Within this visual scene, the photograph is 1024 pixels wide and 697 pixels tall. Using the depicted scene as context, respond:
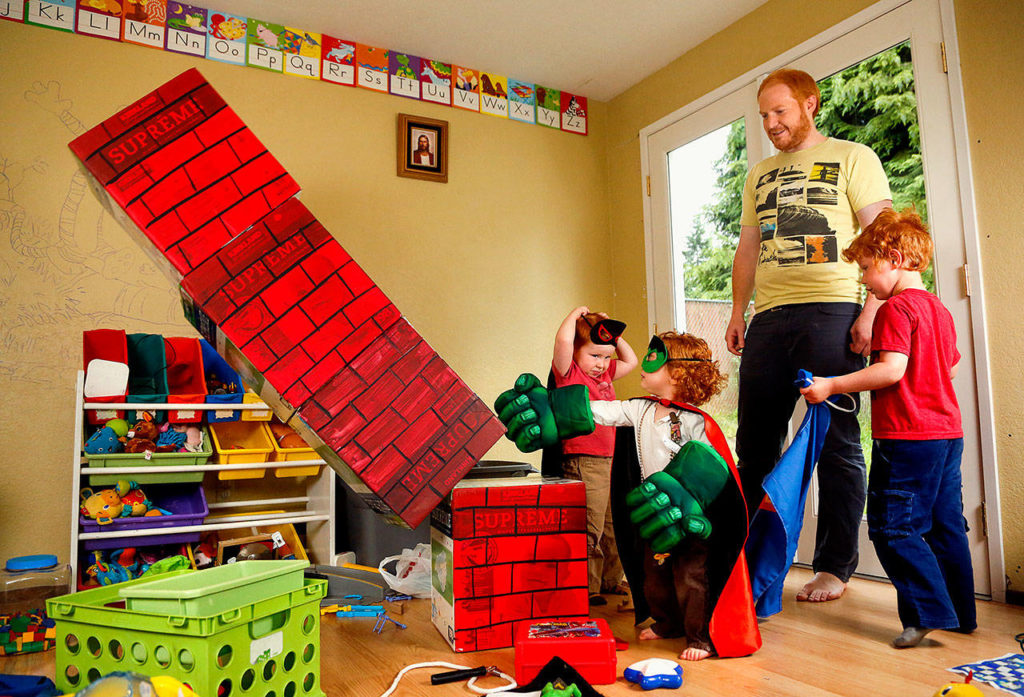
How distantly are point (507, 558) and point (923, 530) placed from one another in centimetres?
92

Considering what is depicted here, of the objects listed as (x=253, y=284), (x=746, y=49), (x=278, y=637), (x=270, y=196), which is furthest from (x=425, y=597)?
(x=746, y=49)

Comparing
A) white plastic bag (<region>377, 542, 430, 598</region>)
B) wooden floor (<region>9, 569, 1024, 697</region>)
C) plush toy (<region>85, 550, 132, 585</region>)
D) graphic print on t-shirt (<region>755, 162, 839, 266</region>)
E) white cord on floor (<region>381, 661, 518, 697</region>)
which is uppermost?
graphic print on t-shirt (<region>755, 162, 839, 266</region>)

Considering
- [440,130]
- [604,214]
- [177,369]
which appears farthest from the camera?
[604,214]

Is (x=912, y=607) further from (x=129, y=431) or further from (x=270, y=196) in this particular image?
(x=129, y=431)

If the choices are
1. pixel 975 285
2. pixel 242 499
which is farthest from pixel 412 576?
pixel 975 285

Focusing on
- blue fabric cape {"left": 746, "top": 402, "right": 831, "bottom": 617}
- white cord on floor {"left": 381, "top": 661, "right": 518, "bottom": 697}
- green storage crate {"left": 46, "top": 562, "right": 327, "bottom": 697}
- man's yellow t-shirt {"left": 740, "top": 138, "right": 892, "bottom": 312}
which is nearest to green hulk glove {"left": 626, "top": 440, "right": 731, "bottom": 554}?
blue fabric cape {"left": 746, "top": 402, "right": 831, "bottom": 617}

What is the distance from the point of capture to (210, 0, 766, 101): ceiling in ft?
8.84

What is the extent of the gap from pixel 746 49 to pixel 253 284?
2.29 meters

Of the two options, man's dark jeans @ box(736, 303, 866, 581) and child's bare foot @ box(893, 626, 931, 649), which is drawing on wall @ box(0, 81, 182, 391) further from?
child's bare foot @ box(893, 626, 931, 649)

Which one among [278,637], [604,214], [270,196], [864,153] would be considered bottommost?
[278,637]

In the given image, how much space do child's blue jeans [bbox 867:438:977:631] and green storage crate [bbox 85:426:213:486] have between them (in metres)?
1.86

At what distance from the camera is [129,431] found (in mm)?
2090

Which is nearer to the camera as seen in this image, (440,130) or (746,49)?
(746,49)

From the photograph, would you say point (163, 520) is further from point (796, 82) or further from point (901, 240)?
point (796, 82)
